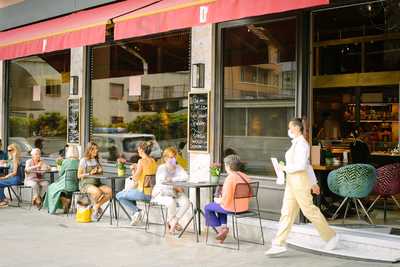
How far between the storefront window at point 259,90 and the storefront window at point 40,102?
4466 millimetres

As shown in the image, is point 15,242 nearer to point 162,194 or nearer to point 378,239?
point 162,194

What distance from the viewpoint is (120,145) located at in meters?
11.4

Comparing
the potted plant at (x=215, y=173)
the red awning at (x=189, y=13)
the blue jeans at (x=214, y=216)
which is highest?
the red awning at (x=189, y=13)

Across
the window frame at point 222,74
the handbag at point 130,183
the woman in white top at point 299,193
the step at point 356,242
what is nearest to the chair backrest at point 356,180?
the step at point 356,242

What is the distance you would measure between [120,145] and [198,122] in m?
2.44

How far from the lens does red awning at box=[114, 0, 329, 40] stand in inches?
273

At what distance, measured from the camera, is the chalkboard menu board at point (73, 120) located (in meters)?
11.7

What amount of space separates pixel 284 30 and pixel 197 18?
1.60 metres

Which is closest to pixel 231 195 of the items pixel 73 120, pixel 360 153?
pixel 360 153

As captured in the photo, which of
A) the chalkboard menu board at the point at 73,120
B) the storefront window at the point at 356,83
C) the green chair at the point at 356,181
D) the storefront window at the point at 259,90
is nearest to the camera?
the green chair at the point at 356,181

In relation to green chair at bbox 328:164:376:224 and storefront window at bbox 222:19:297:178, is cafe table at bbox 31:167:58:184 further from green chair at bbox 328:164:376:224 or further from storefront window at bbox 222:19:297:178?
green chair at bbox 328:164:376:224

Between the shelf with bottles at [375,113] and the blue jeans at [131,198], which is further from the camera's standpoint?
the shelf with bottles at [375,113]

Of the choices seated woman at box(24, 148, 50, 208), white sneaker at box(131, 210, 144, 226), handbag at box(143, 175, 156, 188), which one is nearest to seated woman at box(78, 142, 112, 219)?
white sneaker at box(131, 210, 144, 226)

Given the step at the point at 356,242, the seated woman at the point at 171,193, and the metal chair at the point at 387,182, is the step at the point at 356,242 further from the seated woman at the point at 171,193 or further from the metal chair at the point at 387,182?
the seated woman at the point at 171,193
